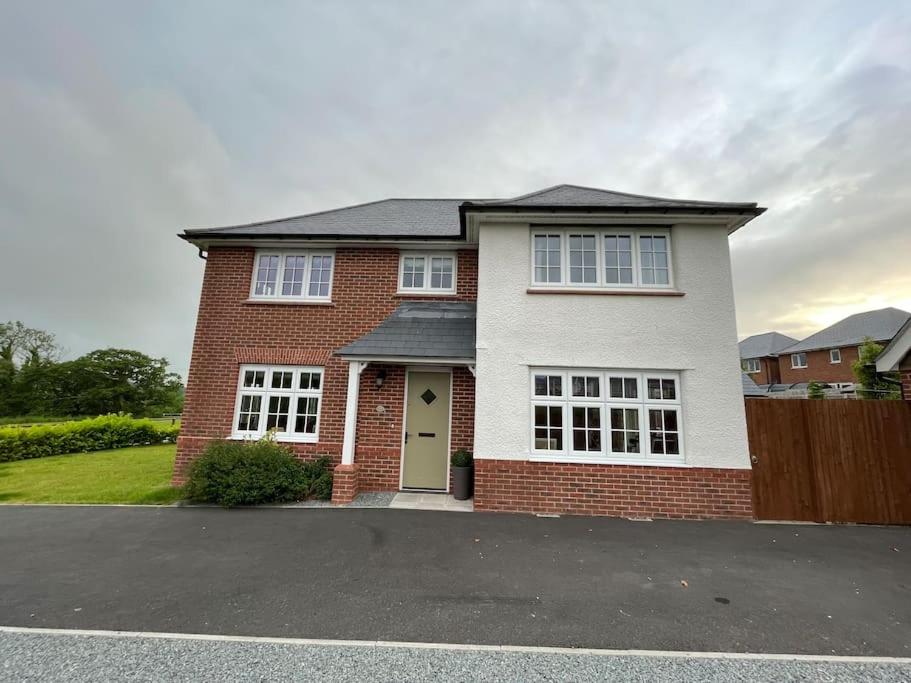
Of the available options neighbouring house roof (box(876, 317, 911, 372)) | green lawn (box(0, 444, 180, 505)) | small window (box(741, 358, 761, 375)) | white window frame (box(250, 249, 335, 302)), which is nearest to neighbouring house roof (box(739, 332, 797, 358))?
small window (box(741, 358, 761, 375))

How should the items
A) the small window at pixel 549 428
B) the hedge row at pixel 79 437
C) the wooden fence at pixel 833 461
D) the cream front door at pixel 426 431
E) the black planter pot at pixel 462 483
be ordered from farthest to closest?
the hedge row at pixel 79 437, the cream front door at pixel 426 431, the black planter pot at pixel 462 483, the small window at pixel 549 428, the wooden fence at pixel 833 461

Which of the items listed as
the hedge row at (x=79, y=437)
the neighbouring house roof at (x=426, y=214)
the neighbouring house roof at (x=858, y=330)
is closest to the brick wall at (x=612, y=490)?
the neighbouring house roof at (x=426, y=214)

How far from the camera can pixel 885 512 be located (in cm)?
601

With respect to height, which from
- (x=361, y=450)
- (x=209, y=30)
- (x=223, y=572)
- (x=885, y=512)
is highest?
(x=209, y=30)

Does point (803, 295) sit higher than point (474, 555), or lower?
higher

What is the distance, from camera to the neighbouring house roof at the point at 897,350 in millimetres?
6113

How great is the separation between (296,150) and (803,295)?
2423cm

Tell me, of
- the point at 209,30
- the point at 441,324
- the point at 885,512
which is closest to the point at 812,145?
the point at 885,512

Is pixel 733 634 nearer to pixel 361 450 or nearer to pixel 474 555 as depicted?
pixel 474 555

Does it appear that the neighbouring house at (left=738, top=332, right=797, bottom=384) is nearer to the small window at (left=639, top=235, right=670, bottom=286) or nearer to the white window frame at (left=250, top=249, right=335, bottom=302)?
the small window at (left=639, top=235, right=670, bottom=286)

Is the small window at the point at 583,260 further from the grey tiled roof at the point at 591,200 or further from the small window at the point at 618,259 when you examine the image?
the grey tiled roof at the point at 591,200

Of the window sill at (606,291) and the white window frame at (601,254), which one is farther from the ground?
the white window frame at (601,254)

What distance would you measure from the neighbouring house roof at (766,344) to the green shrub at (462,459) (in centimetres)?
3975

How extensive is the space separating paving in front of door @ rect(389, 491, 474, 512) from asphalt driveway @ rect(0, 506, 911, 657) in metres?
0.45
